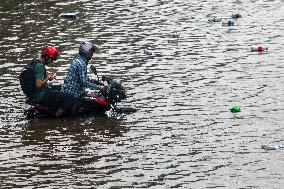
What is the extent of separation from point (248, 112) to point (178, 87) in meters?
3.20

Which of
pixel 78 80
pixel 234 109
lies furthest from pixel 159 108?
pixel 78 80

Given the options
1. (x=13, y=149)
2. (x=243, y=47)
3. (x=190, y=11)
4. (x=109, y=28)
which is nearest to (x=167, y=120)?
(x=13, y=149)

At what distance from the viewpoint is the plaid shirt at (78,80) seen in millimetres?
19375

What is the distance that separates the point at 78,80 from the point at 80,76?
0.69 feet

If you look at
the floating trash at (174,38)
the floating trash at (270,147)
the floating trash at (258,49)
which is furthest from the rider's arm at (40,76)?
the floating trash at (174,38)

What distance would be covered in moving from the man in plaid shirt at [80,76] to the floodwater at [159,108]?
2.66 feet

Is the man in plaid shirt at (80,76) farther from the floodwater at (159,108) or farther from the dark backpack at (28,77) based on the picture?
the dark backpack at (28,77)

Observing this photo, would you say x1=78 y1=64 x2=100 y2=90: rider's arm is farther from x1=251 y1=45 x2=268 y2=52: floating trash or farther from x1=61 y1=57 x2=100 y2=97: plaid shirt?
x1=251 y1=45 x2=268 y2=52: floating trash

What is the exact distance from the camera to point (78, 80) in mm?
19562

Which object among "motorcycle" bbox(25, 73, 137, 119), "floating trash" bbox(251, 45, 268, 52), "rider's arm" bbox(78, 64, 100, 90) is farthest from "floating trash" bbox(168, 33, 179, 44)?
"rider's arm" bbox(78, 64, 100, 90)

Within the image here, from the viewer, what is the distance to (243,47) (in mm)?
27188

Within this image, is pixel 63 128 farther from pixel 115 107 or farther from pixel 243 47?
pixel 243 47

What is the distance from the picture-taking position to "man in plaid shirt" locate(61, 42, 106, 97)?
19375 mm

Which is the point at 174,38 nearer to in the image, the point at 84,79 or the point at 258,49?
the point at 258,49
